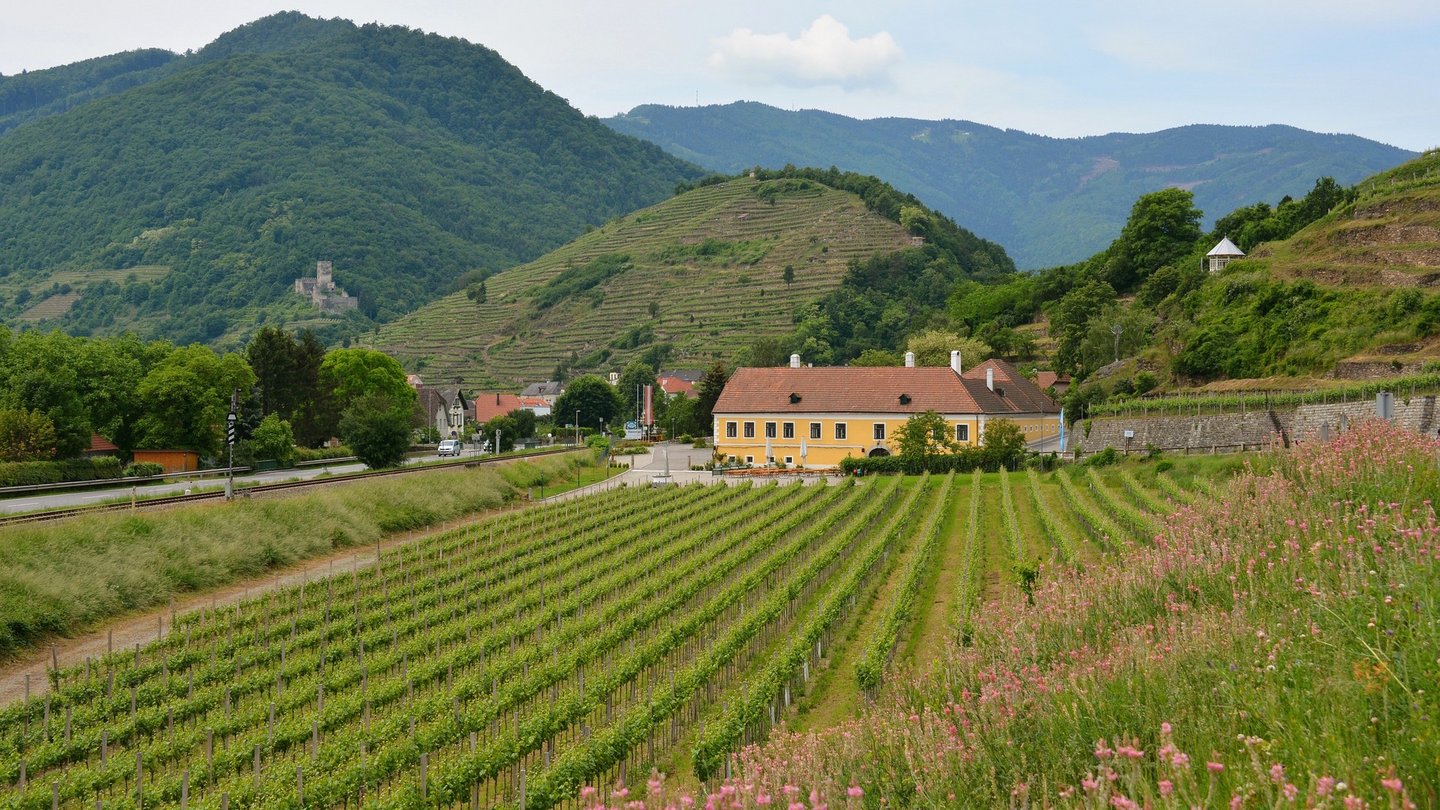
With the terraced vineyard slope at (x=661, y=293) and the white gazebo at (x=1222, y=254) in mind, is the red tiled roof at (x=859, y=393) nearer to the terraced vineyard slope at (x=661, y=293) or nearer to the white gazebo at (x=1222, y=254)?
the white gazebo at (x=1222, y=254)

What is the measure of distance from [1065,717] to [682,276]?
157109mm

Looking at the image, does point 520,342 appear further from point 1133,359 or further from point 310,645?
point 310,645

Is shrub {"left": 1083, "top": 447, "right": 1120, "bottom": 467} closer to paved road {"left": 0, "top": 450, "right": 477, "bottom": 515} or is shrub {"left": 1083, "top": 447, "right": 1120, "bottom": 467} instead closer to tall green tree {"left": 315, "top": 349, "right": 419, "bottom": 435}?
paved road {"left": 0, "top": 450, "right": 477, "bottom": 515}

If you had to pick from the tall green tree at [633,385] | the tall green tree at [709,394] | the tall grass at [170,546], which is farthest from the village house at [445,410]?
the tall grass at [170,546]

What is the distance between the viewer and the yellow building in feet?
209

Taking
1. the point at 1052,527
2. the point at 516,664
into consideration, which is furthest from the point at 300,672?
the point at 1052,527

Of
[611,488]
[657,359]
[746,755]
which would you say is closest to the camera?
[746,755]

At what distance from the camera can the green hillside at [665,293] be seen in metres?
143

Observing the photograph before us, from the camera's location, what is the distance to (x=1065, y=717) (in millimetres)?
8805

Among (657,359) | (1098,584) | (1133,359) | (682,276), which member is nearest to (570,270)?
(682,276)

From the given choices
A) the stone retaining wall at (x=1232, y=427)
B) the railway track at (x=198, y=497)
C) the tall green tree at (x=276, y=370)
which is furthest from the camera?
the tall green tree at (x=276, y=370)

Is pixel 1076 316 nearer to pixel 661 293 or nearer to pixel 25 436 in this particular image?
pixel 25 436

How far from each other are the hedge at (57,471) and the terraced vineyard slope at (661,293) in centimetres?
8726

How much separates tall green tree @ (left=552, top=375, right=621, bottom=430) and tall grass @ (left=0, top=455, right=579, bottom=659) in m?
57.5
